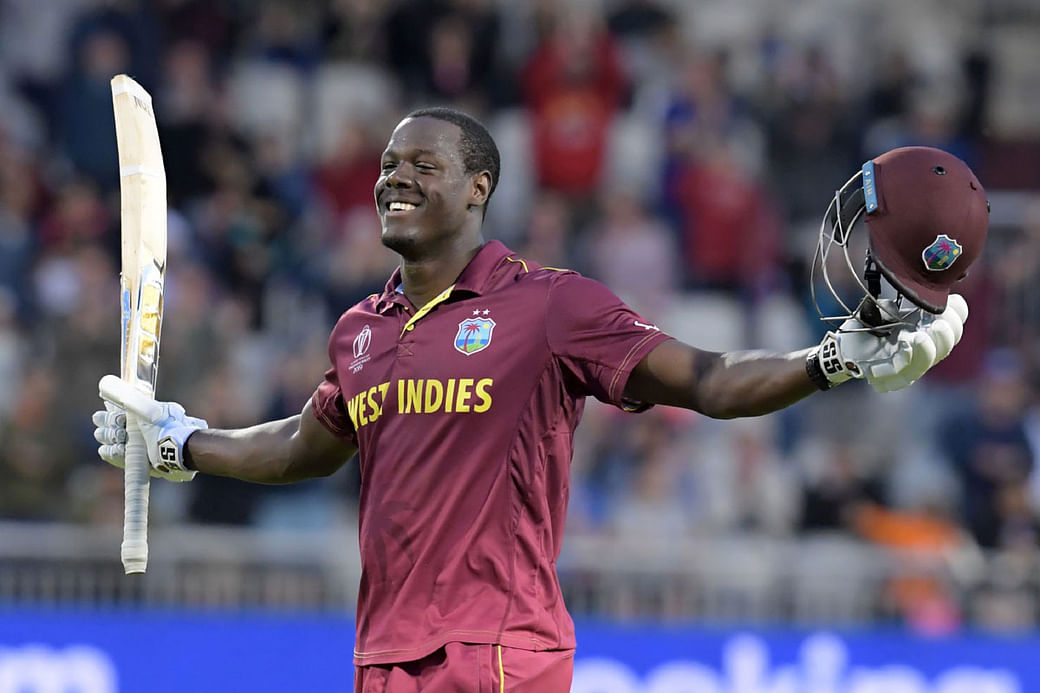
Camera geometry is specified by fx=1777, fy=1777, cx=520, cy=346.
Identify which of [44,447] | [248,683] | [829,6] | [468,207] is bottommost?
[248,683]

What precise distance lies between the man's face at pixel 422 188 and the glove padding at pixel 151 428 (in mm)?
1168

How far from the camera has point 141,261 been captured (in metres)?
6.05

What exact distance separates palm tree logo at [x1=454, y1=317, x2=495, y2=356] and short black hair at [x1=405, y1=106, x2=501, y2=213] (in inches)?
17.8

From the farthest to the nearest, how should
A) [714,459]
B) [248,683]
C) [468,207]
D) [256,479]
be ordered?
1. [714,459]
2. [248,683]
3. [256,479]
4. [468,207]

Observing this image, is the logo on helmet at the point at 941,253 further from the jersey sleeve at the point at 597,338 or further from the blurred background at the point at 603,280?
the blurred background at the point at 603,280

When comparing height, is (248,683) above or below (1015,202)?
below

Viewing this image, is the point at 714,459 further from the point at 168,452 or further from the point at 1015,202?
the point at 168,452

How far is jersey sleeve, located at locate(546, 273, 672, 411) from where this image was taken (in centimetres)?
→ 484

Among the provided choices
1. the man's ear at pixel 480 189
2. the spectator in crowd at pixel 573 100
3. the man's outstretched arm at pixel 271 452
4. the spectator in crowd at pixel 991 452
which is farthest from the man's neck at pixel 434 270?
the spectator in crowd at pixel 573 100

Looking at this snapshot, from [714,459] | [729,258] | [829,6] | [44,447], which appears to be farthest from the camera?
[829,6]

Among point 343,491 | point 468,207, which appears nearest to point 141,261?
point 468,207

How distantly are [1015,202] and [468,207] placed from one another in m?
8.56

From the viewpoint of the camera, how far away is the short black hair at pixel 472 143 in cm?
526

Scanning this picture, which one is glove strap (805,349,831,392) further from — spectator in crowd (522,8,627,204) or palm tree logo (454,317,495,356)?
spectator in crowd (522,8,627,204)
